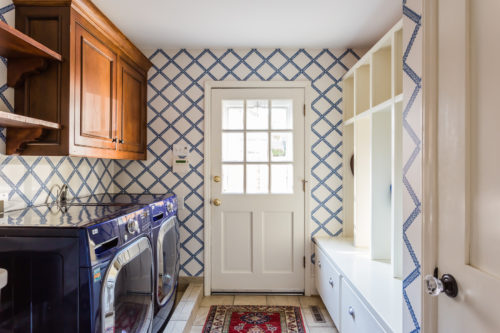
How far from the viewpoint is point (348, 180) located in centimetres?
276

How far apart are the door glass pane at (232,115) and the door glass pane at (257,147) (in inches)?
5.8

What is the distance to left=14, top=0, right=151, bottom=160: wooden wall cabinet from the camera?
1.63 metres

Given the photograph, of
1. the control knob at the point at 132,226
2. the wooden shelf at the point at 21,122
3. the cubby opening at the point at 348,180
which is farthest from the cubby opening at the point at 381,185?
the wooden shelf at the point at 21,122

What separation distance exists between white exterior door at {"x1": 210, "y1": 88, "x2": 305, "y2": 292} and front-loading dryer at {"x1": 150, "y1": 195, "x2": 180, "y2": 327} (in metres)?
0.53

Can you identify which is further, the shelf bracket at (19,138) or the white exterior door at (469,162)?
the shelf bracket at (19,138)

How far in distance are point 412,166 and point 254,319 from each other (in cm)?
181

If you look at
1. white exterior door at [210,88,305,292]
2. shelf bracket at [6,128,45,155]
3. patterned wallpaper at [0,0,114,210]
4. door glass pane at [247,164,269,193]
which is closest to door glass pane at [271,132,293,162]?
white exterior door at [210,88,305,292]

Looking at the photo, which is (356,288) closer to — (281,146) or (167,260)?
(167,260)

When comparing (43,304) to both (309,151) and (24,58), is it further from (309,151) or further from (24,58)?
(309,151)

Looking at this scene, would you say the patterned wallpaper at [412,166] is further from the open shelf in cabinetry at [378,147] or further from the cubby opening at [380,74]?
the cubby opening at [380,74]

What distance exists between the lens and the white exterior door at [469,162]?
0.73 meters

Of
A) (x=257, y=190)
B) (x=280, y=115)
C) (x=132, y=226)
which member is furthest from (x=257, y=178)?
(x=132, y=226)

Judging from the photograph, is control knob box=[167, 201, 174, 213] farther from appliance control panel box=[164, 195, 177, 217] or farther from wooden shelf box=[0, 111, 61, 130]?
Answer: wooden shelf box=[0, 111, 61, 130]

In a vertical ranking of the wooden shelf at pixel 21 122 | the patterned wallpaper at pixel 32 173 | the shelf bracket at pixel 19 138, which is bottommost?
the patterned wallpaper at pixel 32 173
